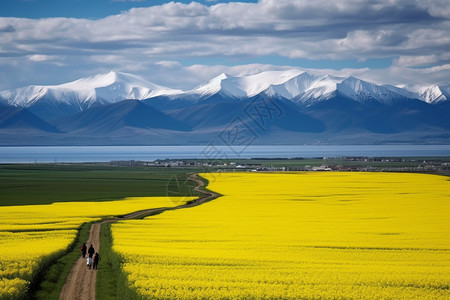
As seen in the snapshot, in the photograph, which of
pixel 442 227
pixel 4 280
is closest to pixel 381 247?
pixel 442 227

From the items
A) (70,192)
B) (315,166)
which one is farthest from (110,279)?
(315,166)

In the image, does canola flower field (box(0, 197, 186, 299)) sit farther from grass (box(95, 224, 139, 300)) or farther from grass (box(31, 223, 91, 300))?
grass (box(95, 224, 139, 300))

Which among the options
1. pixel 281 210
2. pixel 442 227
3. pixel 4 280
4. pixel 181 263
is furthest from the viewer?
pixel 281 210

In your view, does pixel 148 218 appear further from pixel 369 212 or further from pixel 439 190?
pixel 439 190

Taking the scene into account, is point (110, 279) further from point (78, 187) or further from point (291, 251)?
point (78, 187)

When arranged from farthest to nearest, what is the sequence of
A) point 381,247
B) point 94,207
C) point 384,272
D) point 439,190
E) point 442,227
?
point 439,190, point 94,207, point 442,227, point 381,247, point 384,272

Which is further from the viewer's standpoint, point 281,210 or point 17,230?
point 281,210

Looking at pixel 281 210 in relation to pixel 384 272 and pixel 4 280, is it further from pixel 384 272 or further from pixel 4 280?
pixel 4 280
